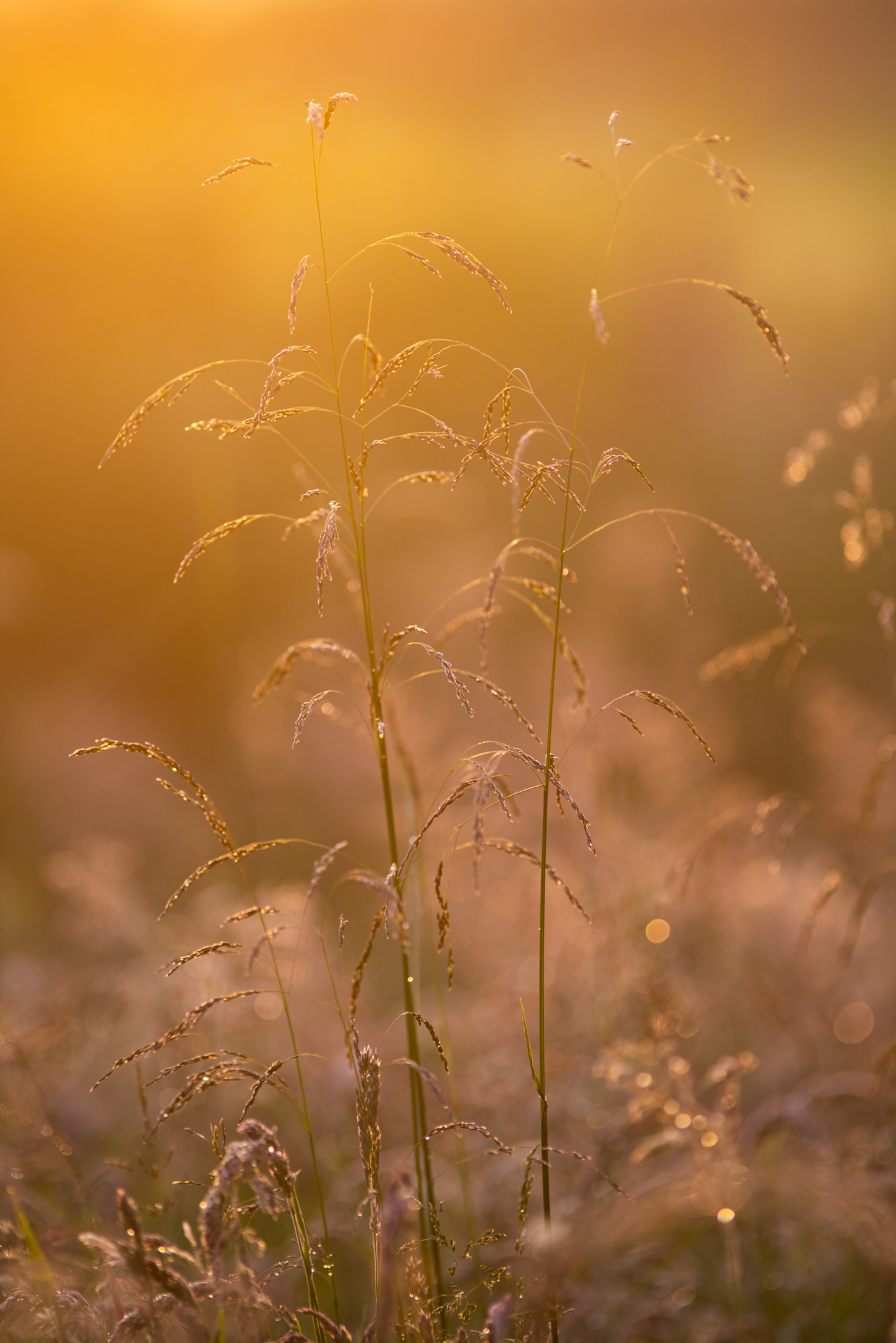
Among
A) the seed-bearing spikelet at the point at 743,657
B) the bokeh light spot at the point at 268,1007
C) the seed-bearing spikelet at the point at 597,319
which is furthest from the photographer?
the bokeh light spot at the point at 268,1007

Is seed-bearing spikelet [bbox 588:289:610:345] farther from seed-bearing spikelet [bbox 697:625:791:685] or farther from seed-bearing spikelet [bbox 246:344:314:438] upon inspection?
seed-bearing spikelet [bbox 697:625:791:685]

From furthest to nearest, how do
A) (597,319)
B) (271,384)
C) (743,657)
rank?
(743,657) < (271,384) < (597,319)

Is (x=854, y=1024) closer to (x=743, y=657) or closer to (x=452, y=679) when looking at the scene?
(x=743, y=657)

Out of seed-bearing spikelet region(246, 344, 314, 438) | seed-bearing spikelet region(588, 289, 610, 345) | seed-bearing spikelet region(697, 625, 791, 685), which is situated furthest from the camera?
seed-bearing spikelet region(697, 625, 791, 685)

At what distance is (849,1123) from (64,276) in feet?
20.3

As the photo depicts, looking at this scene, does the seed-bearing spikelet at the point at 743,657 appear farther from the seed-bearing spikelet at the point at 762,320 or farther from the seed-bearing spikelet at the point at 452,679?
the seed-bearing spikelet at the point at 452,679

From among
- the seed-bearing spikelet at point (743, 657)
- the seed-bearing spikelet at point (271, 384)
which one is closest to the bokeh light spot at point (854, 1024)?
the seed-bearing spikelet at point (743, 657)

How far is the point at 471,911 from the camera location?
10.7 ft

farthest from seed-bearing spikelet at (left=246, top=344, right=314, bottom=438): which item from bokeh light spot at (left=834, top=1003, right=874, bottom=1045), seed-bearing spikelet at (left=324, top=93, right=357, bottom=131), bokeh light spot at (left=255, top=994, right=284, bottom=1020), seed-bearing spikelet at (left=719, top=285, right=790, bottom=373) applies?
bokeh light spot at (left=834, top=1003, right=874, bottom=1045)

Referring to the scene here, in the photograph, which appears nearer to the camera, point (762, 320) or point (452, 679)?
point (452, 679)

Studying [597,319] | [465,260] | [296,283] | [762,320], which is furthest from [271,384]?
[762,320]

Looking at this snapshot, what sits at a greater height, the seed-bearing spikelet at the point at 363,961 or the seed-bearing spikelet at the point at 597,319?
the seed-bearing spikelet at the point at 597,319

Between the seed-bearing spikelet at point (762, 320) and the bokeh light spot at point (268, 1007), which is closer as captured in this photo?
the seed-bearing spikelet at point (762, 320)

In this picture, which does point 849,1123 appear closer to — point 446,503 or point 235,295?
point 446,503
